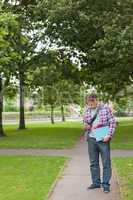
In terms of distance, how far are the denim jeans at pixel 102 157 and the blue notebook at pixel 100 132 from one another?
3.9 inches

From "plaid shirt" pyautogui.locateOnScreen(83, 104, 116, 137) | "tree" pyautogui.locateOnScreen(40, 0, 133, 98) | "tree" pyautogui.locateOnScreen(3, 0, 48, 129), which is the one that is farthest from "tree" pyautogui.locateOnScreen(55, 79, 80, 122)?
"plaid shirt" pyautogui.locateOnScreen(83, 104, 116, 137)

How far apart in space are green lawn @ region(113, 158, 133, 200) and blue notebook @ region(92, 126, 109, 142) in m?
1.11

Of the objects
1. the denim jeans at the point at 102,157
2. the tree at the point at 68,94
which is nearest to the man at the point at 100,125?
the denim jeans at the point at 102,157

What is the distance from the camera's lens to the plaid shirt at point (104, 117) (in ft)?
37.5

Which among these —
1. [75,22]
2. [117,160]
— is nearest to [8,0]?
[75,22]

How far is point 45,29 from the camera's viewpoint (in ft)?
108

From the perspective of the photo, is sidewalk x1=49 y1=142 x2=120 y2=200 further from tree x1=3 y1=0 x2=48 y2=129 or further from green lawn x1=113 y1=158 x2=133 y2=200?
tree x1=3 y1=0 x2=48 y2=129

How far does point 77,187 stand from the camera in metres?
12.1

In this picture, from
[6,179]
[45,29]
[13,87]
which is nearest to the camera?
[6,179]

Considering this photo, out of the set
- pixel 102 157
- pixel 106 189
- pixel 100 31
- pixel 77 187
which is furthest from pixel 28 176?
pixel 100 31

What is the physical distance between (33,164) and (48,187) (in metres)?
4.53

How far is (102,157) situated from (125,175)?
2.37 metres

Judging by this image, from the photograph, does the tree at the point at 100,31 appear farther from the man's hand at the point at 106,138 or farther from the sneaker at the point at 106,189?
the sneaker at the point at 106,189

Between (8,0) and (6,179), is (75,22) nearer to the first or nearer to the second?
(8,0)
